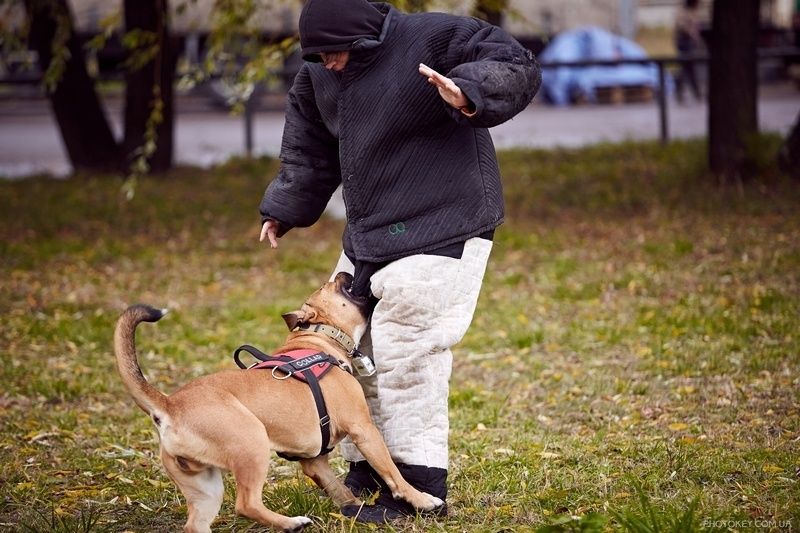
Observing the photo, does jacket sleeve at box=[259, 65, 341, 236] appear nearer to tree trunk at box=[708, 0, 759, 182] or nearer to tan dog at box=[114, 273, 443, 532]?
tan dog at box=[114, 273, 443, 532]

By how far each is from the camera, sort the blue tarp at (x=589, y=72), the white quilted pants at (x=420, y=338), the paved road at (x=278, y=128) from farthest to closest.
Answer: the blue tarp at (x=589, y=72) → the paved road at (x=278, y=128) → the white quilted pants at (x=420, y=338)

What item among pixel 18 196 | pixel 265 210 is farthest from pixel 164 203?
pixel 265 210

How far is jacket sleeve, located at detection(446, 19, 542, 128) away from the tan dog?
48.5 inches

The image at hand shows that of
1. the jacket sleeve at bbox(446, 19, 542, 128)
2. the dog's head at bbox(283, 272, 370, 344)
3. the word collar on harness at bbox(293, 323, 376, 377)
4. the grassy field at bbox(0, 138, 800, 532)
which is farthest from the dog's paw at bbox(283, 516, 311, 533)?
the jacket sleeve at bbox(446, 19, 542, 128)

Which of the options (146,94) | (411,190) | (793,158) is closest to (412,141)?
(411,190)

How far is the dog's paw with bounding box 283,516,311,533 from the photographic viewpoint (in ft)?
13.5

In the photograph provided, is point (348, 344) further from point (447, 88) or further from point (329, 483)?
point (447, 88)

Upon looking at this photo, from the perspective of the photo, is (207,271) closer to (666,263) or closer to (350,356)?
(666,263)

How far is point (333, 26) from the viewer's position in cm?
407

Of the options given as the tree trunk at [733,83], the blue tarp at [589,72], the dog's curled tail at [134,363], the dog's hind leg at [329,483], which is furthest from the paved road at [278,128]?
the dog's curled tail at [134,363]

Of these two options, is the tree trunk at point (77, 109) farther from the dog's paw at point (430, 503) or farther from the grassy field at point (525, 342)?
the dog's paw at point (430, 503)

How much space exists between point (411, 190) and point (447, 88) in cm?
52

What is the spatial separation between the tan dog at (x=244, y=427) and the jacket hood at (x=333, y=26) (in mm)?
1210

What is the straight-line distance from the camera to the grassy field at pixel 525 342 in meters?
4.58
